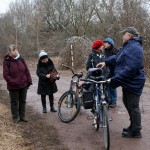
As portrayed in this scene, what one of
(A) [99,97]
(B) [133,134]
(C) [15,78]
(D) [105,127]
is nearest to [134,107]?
(B) [133,134]

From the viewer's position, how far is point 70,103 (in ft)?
26.5

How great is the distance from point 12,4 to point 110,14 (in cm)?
2559

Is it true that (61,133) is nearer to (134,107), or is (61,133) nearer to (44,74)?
(134,107)

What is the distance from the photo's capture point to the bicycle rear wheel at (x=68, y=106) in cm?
788

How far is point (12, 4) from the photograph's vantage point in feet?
144

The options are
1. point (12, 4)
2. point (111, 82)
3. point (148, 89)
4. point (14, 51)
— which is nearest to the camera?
point (111, 82)

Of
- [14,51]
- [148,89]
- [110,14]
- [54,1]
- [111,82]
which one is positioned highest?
[54,1]

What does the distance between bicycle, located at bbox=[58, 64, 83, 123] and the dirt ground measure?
6.4 inches

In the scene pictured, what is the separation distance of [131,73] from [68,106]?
2.19 m

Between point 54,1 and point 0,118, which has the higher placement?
point 54,1

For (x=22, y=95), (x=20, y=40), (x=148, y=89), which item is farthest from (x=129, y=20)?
(x=20, y=40)

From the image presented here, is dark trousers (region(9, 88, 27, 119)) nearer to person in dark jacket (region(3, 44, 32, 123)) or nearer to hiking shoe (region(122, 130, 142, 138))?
person in dark jacket (region(3, 44, 32, 123))

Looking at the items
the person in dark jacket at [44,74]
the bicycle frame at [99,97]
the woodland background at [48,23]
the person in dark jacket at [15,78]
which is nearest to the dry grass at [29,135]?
the person in dark jacket at [15,78]

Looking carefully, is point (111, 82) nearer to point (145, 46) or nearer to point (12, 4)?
point (145, 46)
